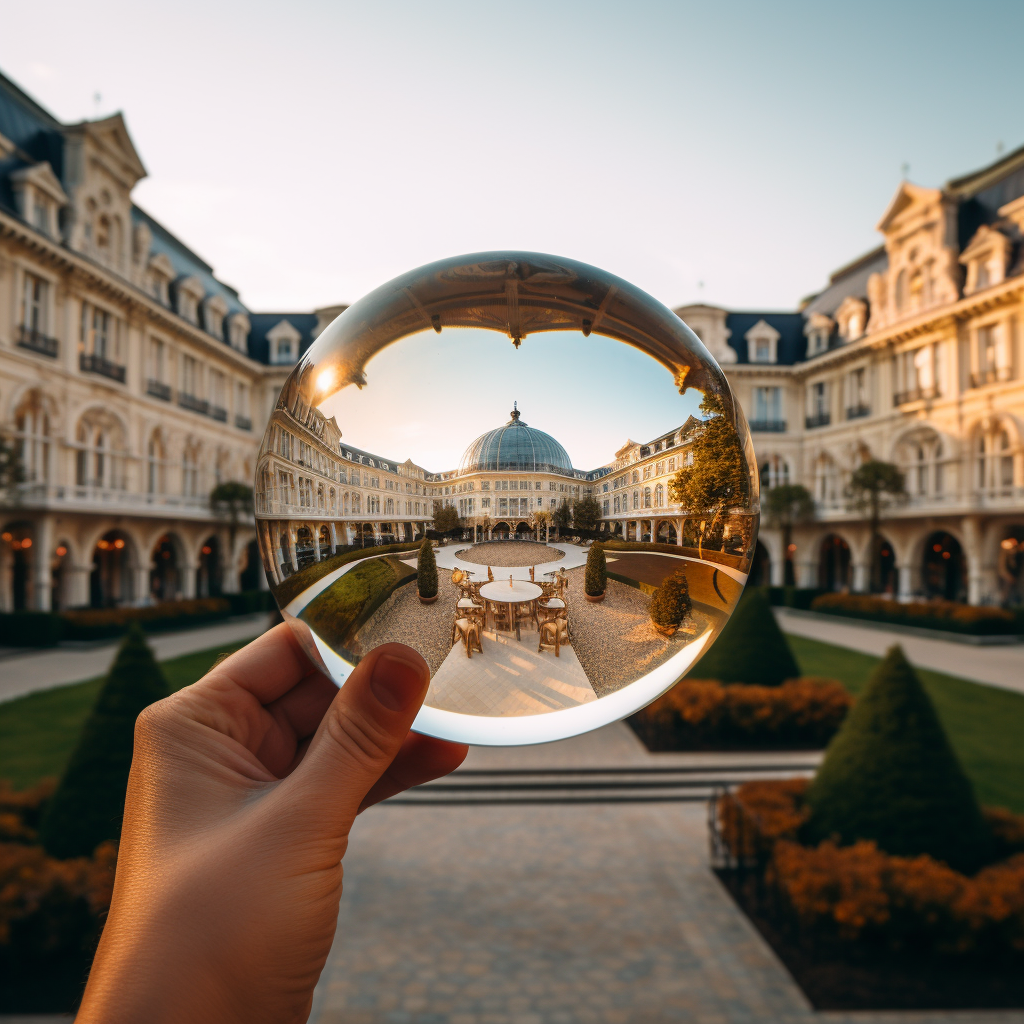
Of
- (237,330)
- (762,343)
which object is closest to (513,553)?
(237,330)

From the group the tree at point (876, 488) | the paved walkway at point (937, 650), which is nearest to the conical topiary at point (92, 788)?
the paved walkway at point (937, 650)

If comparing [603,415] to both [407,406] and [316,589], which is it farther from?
[316,589]

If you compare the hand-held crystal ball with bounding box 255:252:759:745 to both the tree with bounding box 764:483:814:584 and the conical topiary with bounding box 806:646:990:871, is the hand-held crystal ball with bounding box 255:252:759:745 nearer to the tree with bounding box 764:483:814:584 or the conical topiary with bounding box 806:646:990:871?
the conical topiary with bounding box 806:646:990:871

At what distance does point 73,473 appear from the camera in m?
22.3

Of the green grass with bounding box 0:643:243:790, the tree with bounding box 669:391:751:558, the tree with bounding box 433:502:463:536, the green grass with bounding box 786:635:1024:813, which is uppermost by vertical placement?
the tree with bounding box 669:391:751:558

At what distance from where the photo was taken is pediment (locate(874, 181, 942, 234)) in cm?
2733

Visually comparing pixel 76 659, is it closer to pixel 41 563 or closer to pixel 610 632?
pixel 41 563

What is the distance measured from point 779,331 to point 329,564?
40.3 meters

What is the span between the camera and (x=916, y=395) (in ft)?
91.6

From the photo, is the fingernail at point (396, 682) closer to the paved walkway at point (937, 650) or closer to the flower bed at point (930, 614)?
the paved walkway at point (937, 650)

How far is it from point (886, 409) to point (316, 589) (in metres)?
33.3

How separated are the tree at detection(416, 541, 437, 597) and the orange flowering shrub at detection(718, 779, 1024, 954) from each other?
5992 mm

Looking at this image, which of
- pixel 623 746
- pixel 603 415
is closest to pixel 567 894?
pixel 623 746

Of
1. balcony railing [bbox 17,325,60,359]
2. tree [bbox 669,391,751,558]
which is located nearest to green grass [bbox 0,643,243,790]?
tree [bbox 669,391,751,558]
